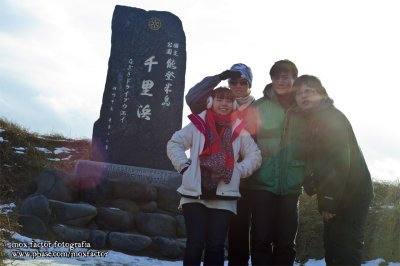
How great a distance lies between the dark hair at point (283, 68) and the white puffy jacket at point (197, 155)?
46cm

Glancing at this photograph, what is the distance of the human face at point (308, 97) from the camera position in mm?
2900

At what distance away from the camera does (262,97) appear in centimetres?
326

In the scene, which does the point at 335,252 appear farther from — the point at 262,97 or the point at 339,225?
the point at 262,97

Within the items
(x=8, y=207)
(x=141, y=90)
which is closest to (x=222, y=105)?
(x=8, y=207)

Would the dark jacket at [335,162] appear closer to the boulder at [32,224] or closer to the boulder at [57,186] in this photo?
the boulder at [32,224]

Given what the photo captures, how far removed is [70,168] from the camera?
8.55 meters

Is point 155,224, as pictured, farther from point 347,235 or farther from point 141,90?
point 347,235

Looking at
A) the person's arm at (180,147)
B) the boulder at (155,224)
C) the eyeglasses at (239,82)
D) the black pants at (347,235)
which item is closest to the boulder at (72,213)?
the boulder at (155,224)

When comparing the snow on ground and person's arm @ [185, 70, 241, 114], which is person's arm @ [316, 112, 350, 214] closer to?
person's arm @ [185, 70, 241, 114]

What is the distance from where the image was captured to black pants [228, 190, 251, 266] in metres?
3.08

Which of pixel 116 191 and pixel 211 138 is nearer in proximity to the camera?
pixel 211 138

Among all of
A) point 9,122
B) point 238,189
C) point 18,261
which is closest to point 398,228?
point 238,189

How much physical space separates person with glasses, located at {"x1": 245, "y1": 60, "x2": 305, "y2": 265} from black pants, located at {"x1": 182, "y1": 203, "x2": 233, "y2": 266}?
287 millimetres

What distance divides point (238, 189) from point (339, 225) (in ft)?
2.30
